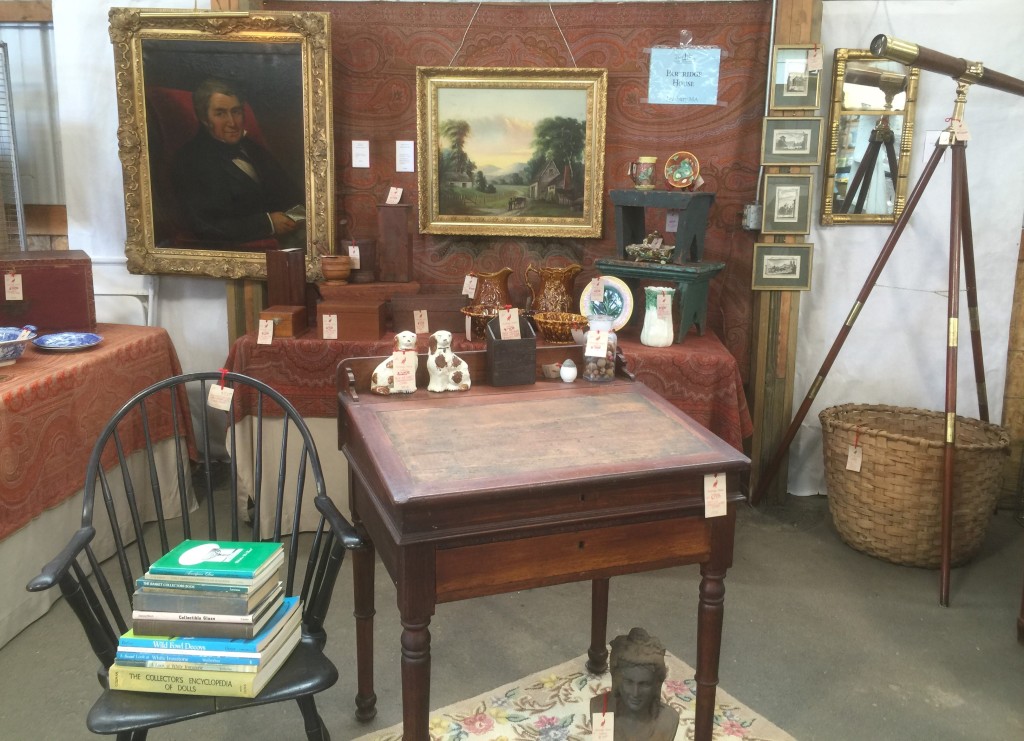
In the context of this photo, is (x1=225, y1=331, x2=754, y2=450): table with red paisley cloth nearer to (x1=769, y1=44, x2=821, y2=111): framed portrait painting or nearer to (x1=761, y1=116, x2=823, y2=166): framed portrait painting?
(x1=761, y1=116, x2=823, y2=166): framed portrait painting

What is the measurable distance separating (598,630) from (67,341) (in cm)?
221

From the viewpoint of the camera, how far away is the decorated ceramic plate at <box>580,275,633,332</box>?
342 cm

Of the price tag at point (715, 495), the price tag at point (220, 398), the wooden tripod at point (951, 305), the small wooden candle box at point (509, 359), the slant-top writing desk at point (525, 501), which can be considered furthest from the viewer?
the wooden tripod at point (951, 305)

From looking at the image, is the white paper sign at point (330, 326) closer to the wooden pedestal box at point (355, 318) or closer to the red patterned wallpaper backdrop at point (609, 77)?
the wooden pedestal box at point (355, 318)

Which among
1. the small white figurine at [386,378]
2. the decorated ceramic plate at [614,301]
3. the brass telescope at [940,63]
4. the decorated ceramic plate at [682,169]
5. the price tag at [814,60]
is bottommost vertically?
the small white figurine at [386,378]

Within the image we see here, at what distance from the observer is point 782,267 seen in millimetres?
3594

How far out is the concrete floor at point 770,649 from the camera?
2361 millimetres

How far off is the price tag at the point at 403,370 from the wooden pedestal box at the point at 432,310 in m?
1.30

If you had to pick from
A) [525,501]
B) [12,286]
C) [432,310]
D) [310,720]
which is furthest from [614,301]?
[12,286]

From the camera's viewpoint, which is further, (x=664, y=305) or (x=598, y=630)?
(x=664, y=305)

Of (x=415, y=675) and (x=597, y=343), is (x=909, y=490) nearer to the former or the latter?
(x=597, y=343)

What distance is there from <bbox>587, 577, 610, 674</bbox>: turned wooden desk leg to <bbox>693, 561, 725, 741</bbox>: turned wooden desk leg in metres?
0.54

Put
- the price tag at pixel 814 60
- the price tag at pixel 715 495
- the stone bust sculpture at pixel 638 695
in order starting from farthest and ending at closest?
the price tag at pixel 814 60, the stone bust sculpture at pixel 638 695, the price tag at pixel 715 495

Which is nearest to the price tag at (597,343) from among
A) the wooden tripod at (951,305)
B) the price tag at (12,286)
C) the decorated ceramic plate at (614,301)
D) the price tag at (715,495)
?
the price tag at (715,495)
